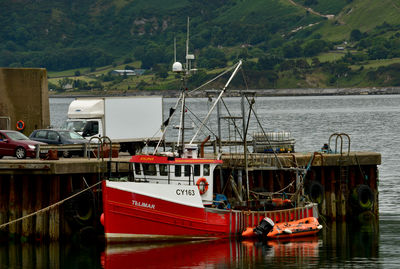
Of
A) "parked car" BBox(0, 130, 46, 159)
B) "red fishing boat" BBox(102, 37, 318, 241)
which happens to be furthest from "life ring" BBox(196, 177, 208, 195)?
"parked car" BBox(0, 130, 46, 159)

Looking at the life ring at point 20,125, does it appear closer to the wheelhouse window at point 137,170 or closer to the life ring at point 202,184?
the wheelhouse window at point 137,170

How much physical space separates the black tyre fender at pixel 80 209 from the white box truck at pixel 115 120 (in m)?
12.7

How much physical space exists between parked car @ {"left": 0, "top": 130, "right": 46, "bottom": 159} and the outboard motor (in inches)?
503

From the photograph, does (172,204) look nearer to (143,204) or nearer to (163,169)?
(143,204)

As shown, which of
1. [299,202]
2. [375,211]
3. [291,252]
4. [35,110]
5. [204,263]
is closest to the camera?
[204,263]

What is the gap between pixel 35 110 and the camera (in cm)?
5416

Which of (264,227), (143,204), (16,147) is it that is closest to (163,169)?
(143,204)

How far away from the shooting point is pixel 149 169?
1534 inches

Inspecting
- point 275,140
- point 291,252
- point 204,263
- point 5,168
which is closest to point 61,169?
point 5,168

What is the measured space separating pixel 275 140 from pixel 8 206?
53.7 ft

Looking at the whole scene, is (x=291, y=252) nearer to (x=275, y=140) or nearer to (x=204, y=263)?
(x=204, y=263)

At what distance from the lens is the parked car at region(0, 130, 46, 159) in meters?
44.4

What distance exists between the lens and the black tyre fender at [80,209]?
3947 cm

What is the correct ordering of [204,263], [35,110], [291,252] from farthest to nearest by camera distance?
[35,110] < [291,252] < [204,263]
